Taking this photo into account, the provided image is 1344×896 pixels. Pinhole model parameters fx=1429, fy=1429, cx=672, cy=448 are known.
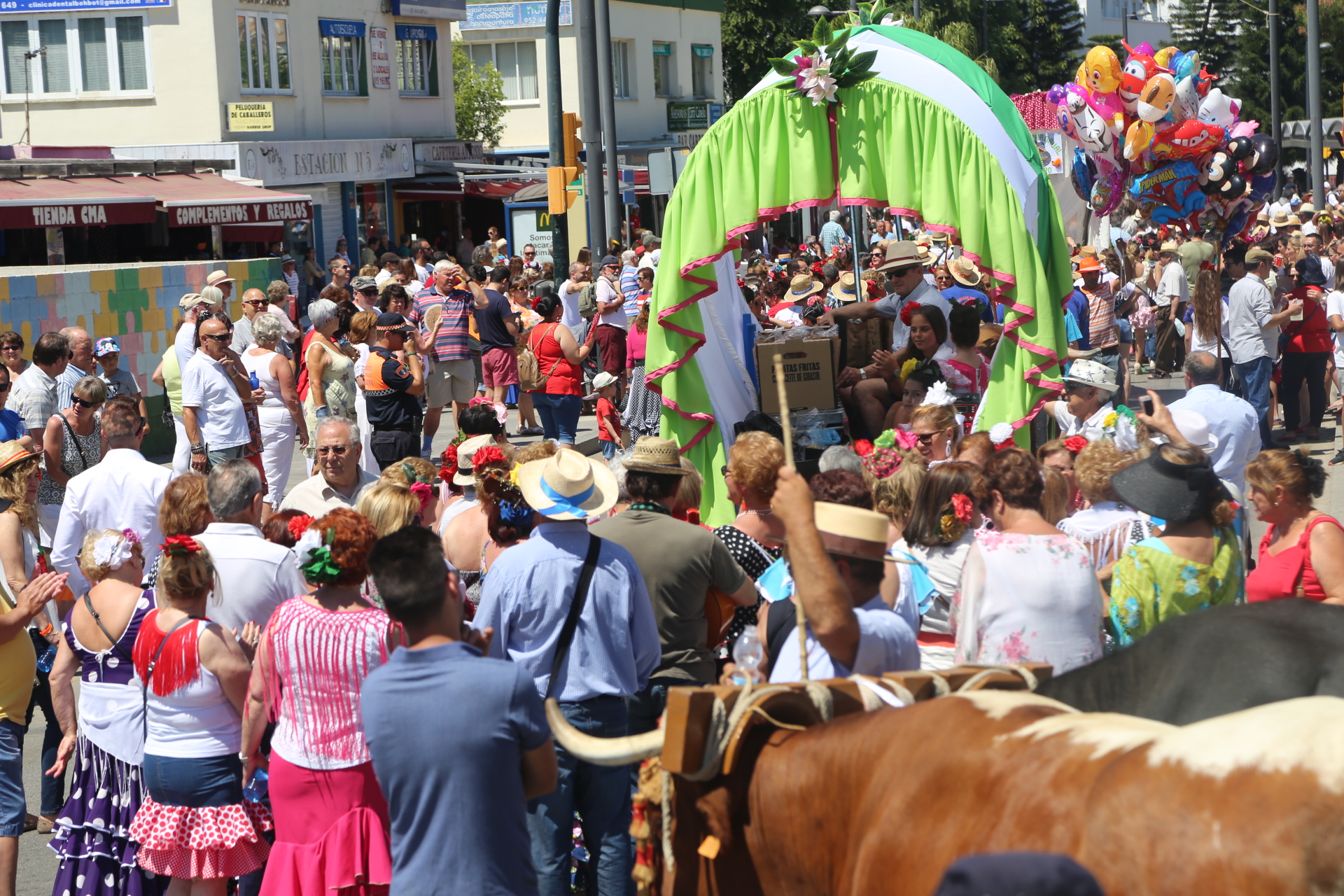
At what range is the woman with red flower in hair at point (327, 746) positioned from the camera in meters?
4.35

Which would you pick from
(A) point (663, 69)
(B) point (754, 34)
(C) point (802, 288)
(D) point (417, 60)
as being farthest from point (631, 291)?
(B) point (754, 34)

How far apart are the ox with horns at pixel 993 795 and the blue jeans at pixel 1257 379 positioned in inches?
459

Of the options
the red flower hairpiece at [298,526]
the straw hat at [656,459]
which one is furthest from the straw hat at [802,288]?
the red flower hairpiece at [298,526]

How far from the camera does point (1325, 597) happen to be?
527 centimetres

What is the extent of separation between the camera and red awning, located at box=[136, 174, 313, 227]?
21828 mm

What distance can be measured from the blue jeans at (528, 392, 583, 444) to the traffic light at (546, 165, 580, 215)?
4963 millimetres

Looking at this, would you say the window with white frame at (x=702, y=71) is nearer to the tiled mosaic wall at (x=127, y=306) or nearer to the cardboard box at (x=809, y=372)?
the tiled mosaic wall at (x=127, y=306)

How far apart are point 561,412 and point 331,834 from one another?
9.28 metres

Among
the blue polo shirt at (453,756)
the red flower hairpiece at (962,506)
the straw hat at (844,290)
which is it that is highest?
the straw hat at (844,290)

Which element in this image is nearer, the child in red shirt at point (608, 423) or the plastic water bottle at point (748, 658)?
→ the plastic water bottle at point (748, 658)

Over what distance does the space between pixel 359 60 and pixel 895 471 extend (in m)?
29.0

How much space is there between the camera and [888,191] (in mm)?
9055

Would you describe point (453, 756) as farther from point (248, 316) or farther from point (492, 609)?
point (248, 316)

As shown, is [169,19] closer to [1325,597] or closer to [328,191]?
[328,191]
